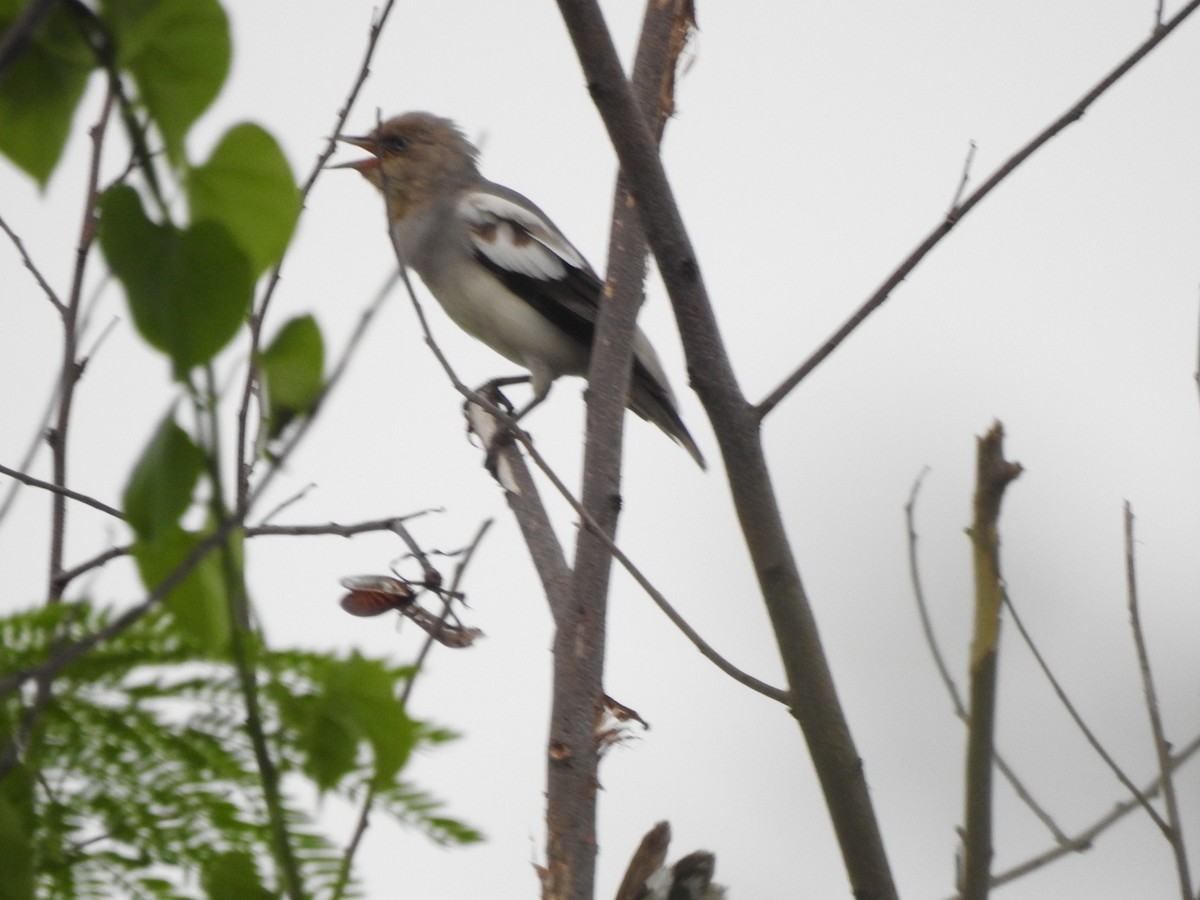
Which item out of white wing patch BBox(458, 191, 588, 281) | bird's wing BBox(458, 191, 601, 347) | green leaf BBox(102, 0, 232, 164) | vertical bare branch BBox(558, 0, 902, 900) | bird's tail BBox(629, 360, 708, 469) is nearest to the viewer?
green leaf BBox(102, 0, 232, 164)

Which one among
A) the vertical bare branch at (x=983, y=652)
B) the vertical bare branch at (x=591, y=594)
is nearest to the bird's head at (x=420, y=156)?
the vertical bare branch at (x=591, y=594)

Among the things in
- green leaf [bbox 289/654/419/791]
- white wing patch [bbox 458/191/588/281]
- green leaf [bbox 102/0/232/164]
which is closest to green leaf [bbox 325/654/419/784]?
green leaf [bbox 289/654/419/791]

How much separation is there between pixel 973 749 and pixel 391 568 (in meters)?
1.67

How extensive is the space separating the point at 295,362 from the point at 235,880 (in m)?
0.45

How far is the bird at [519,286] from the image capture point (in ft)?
22.3

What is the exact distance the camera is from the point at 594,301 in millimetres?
7051

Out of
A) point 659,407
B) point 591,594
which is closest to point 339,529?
point 591,594

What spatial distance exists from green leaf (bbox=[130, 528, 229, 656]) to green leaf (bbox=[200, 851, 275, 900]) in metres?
0.22

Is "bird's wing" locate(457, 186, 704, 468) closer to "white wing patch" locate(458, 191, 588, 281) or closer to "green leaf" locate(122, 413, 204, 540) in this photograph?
"white wing patch" locate(458, 191, 588, 281)

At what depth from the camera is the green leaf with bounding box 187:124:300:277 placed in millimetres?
947

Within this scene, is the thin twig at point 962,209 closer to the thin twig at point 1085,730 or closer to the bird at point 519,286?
the thin twig at point 1085,730

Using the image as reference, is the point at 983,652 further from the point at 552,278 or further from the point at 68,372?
the point at 552,278

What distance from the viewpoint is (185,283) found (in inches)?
35.5

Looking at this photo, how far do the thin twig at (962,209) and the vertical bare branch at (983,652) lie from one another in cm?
38
